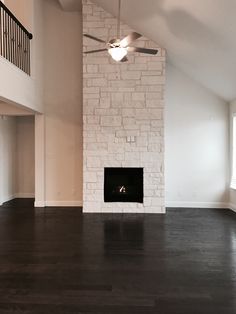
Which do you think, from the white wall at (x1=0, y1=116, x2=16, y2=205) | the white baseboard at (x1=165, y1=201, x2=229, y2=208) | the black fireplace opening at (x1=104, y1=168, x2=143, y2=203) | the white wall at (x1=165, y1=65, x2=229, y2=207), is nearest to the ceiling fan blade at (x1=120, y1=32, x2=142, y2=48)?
the white wall at (x1=165, y1=65, x2=229, y2=207)

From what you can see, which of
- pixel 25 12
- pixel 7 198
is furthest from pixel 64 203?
pixel 25 12

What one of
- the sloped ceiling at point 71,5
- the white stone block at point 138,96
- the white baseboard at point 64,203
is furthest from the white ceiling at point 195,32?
the white baseboard at point 64,203

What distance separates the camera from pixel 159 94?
19.7 feet

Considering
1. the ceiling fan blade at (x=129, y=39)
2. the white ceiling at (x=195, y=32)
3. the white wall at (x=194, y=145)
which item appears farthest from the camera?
the white wall at (x=194, y=145)

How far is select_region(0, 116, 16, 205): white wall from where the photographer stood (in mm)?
7027

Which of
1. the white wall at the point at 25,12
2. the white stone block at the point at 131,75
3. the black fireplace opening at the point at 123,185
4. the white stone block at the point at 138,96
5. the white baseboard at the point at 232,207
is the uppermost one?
the white wall at the point at 25,12

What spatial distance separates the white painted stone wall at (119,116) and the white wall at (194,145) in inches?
23.7

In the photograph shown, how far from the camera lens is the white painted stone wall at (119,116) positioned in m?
6.02

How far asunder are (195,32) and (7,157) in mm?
5497

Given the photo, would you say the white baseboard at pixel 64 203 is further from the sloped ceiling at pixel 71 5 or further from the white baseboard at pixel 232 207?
the sloped ceiling at pixel 71 5

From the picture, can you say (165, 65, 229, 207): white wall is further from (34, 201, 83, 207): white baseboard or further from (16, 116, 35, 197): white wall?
(16, 116, 35, 197): white wall

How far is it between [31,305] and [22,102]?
3705 millimetres

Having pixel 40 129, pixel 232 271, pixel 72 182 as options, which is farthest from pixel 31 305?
pixel 40 129

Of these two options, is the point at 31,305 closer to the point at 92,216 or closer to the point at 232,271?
the point at 232,271
